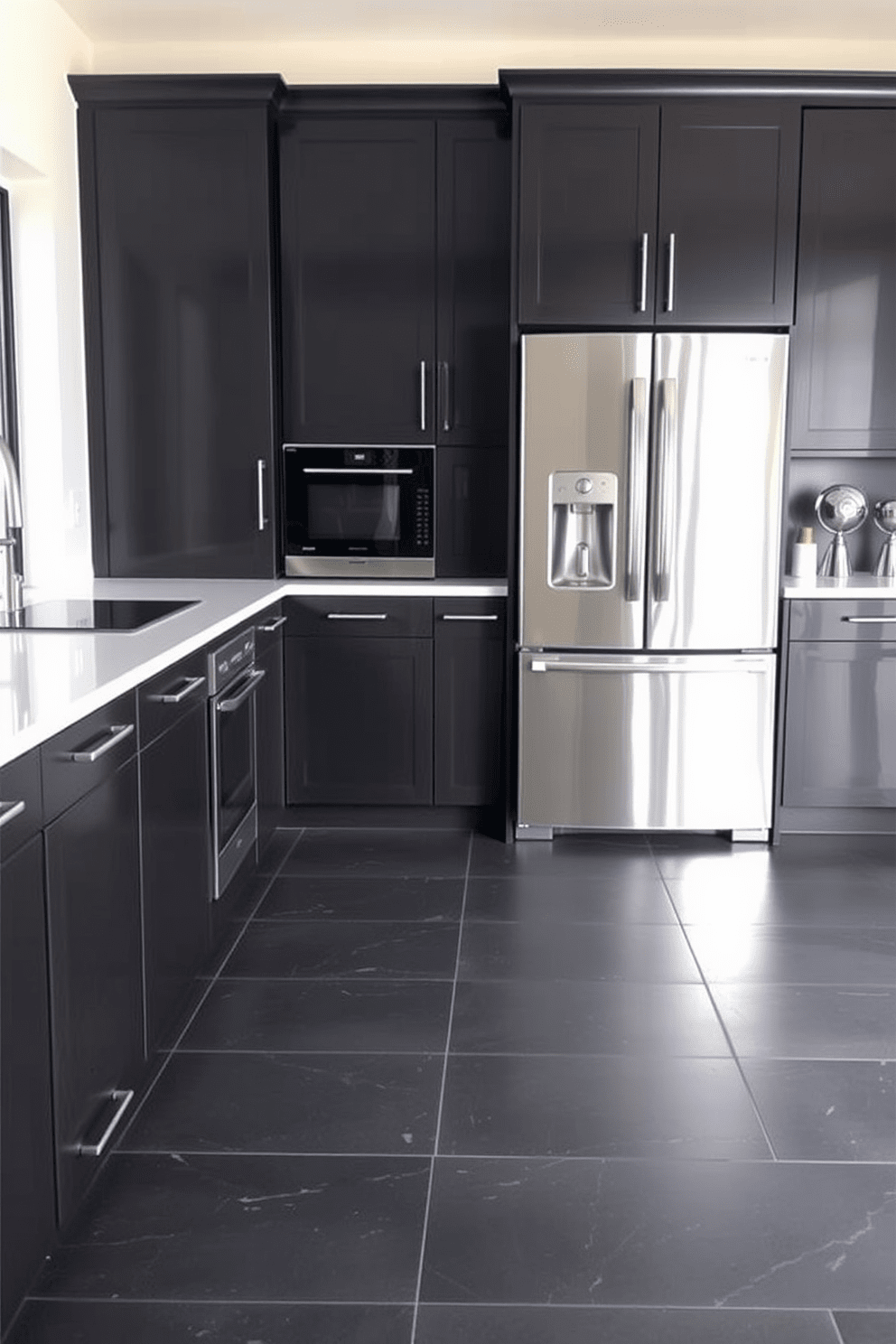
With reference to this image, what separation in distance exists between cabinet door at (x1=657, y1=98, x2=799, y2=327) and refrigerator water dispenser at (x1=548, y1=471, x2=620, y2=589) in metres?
0.59

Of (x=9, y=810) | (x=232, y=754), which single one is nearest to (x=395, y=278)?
(x=232, y=754)

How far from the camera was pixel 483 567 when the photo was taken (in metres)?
4.67

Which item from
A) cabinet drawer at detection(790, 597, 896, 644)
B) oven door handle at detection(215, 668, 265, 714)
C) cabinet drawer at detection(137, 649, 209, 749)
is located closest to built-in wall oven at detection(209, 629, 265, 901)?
oven door handle at detection(215, 668, 265, 714)

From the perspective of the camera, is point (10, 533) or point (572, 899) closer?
point (10, 533)

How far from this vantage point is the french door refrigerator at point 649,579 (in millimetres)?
4207

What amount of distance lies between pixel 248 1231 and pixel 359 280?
128 inches

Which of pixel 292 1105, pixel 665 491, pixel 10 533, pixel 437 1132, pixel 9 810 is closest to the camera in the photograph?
pixel 9 810

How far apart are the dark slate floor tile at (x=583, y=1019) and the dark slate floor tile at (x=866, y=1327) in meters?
0.92

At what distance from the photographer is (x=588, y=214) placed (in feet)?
14.0

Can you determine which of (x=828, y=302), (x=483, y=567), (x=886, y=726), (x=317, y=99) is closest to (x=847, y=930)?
(x=886, y=726)

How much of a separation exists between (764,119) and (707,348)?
30.7 inches

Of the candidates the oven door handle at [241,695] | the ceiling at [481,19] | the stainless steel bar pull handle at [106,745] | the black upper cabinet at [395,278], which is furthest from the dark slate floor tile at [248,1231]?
the ceiling at [481,19]

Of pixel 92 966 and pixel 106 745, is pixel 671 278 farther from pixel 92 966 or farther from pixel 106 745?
pixel 92 966

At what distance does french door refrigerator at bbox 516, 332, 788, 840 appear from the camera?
4.21m
